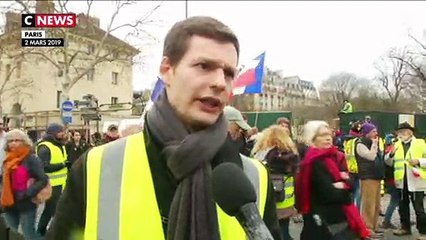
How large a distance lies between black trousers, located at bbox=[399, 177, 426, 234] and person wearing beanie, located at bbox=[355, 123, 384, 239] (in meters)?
0.37

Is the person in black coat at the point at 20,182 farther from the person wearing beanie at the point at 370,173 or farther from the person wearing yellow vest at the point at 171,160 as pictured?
the person wearing yellow vest at the point at 171,160

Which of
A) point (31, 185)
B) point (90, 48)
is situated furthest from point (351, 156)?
point (90, 48)

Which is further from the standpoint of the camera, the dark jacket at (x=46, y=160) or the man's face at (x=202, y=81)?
the dark jacket at (x=46, y=160)

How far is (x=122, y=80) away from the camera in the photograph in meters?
64.1

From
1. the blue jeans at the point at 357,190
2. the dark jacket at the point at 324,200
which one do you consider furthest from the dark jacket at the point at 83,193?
the blue jeans at the point at 357,190

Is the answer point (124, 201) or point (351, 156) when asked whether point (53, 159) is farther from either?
point (124, 201)

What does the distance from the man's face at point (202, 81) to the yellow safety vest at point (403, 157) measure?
7.62 meters

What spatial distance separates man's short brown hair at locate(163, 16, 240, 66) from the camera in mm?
1691

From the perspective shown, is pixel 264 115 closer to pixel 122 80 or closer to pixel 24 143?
pixel 24 143

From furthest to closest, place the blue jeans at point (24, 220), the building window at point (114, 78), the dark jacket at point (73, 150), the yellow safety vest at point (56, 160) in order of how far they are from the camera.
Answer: the building window at point (114, 78) → the dark jacket at point (73, 150) → the yellow safety vest at point (56, 160) → the blue jeans at point (24, 220)

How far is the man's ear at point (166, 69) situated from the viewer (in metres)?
1.74

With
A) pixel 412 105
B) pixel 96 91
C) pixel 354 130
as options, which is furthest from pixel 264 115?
pixel 96 91

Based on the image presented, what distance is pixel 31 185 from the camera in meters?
6.89

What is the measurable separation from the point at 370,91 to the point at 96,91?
28.1m
